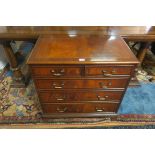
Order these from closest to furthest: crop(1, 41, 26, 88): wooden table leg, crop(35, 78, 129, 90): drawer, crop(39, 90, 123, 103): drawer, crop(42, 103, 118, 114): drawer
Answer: crop(35, 78, 129, 90): drawer → crop(39, 90, 123, 103): drawer → crop(42, 103, 118, 114): drawer → crop(1, 41, 26, 88): wooden table leg

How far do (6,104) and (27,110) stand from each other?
29 centimetres

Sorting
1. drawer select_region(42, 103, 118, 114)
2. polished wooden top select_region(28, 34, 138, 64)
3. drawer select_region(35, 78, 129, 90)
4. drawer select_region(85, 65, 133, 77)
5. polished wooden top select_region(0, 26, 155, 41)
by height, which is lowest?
drawer select_region(42, 103, 118, 114)

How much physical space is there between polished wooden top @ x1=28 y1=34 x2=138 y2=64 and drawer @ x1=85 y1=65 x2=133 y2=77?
62 mm

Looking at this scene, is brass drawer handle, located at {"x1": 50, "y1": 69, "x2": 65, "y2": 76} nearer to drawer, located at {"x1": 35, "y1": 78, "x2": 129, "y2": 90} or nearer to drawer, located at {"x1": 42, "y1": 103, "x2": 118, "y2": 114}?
drawer, located at {"x1": 35, "y1": 78, "x2": 129, "y2": 90}

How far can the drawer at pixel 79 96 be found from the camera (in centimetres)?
129

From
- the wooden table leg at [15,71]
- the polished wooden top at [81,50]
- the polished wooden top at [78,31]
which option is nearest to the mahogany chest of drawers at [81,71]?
the polished wooden top at [81,50]

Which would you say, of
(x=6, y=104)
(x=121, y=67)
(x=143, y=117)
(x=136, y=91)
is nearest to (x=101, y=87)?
(x=121, y=67)

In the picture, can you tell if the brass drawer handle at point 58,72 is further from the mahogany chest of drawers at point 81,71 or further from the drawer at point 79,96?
the drawer at point 79,96

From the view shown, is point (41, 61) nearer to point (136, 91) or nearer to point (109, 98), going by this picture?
point (109, 98)

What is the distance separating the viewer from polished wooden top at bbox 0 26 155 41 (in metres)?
1.38

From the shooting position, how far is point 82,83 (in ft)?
3.96

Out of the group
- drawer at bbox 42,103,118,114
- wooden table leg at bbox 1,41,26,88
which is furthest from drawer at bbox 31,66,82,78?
wooden table leg at bbox 1,41,26,88

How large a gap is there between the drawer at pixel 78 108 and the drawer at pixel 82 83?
0.25 m

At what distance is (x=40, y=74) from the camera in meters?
1.15
